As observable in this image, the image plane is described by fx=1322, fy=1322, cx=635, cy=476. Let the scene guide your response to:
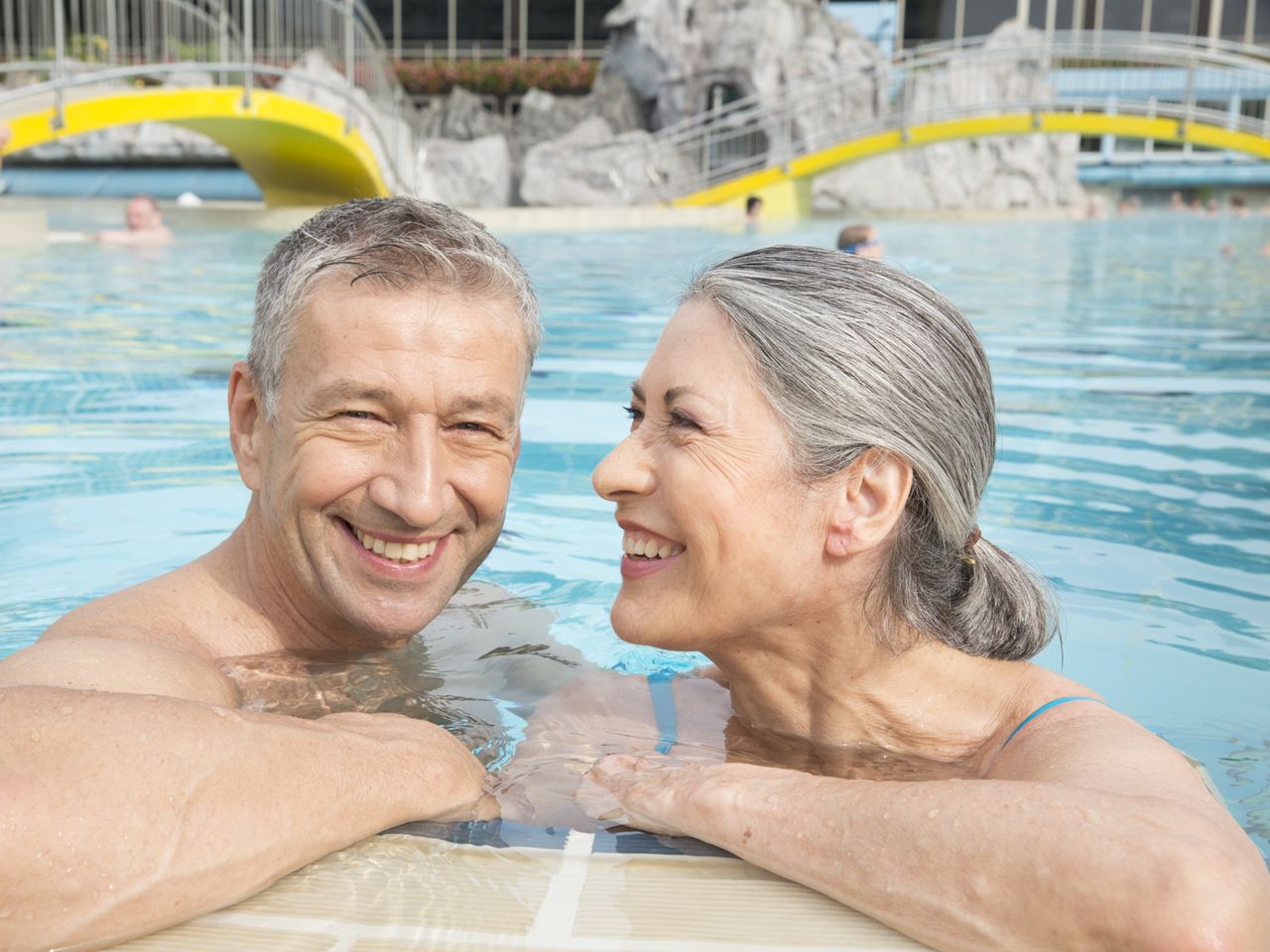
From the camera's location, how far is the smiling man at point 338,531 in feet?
6.61

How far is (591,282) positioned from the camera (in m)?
13.5

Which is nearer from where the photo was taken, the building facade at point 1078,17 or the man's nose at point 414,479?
the man's nose at point 414,479

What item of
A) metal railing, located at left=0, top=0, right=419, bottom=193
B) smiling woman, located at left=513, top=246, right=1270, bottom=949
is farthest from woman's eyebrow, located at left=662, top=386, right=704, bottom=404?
metal railing, located at left=0, top=0, right=419, bottom=193

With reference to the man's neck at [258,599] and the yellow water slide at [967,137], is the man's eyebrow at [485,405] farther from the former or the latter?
the yellow water slide at [967,137]

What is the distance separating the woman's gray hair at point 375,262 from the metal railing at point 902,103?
2018 centimetres

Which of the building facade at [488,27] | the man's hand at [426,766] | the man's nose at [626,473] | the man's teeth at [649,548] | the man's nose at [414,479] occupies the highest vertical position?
the building facade at [488,27]

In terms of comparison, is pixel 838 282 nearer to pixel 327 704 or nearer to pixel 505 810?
pixel 505 810

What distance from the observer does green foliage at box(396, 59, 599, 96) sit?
31938 millimetres

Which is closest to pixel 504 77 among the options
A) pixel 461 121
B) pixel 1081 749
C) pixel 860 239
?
pixel 461 121

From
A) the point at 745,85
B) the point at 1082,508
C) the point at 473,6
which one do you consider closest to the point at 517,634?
the point at 1082,508

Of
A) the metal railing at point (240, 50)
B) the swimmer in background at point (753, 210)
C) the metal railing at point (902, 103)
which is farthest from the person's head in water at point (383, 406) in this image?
the metal railing at point (902, 103)

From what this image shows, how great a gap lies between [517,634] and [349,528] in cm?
106

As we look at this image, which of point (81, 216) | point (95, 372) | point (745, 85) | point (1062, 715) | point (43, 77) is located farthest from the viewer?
point (745, 85)

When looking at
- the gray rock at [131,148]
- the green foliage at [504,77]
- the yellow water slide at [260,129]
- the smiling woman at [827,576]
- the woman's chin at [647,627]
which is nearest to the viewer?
the smiling woman at [827,576]
